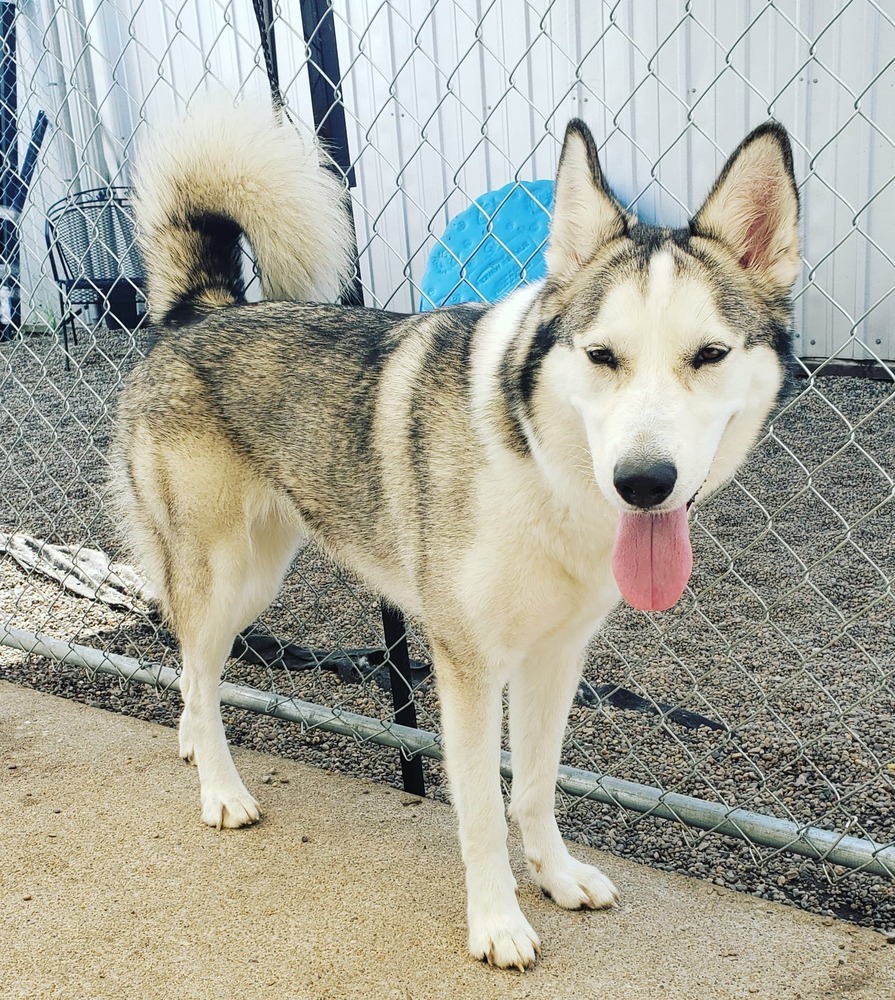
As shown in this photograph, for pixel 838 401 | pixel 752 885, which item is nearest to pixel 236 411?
pixel 752 885

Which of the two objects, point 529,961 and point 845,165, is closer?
point 529,961

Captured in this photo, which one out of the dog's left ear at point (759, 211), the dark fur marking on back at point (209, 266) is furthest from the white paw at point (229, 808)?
the dog's left ear at point (759, 211)

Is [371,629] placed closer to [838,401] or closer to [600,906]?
[600,906]

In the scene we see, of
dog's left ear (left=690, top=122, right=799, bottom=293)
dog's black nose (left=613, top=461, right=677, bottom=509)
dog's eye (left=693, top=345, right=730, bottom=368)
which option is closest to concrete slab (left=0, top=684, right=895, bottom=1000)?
dog's black nose (left=613, top=461, right=677, bottom=509)

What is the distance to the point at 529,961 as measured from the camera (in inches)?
73.5

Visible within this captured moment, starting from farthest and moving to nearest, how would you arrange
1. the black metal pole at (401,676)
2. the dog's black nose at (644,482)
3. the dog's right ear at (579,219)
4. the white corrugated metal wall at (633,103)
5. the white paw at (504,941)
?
the white corrugated metal wall at (633,103) → the black metal pole at (401,676) → the white paw at (504,941) → the dog's right ear at (579,219) → the dog's black nose at (644,482)

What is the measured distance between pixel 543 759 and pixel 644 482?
0.87m

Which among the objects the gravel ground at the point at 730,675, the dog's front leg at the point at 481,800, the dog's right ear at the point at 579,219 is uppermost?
the dog's right ear at the point at 579,219

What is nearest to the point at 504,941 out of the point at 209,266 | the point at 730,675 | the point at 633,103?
the point at 730,675

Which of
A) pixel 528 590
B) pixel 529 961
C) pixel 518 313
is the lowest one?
pixel 529 961

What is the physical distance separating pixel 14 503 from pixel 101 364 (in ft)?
9.87

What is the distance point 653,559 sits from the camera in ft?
5.46

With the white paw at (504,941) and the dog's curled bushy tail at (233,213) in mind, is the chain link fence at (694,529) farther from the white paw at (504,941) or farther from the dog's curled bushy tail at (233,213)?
the white paw at (504,941)

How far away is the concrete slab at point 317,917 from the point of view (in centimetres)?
182
